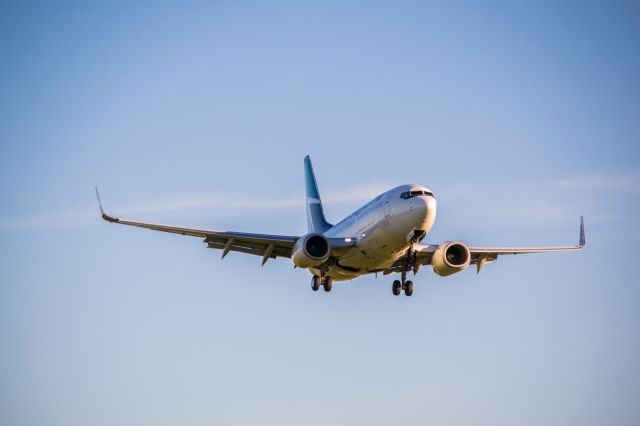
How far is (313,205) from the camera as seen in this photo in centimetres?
5984

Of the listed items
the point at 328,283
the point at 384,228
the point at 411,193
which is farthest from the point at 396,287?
the point at 411,193

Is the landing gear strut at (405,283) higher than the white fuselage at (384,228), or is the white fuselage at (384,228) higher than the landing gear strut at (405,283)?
the white fuselage at (384,228)

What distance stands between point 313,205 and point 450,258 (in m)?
17.1

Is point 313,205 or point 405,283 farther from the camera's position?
point 313,205

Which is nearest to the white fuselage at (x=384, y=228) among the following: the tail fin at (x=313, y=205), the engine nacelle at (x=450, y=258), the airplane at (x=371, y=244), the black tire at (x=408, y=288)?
the airplane at (x=371, y=244)

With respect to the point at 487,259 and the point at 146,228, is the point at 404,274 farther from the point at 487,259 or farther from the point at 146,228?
the point at 146,228

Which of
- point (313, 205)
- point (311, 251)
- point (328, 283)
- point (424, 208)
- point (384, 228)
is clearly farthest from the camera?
point (313, 205)

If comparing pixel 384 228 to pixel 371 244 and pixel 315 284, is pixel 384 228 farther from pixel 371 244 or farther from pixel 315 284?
pixel 315 284

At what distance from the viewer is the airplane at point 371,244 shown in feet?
131

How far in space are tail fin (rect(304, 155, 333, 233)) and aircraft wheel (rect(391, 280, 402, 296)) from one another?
417 inches

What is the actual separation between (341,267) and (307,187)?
1819 cm

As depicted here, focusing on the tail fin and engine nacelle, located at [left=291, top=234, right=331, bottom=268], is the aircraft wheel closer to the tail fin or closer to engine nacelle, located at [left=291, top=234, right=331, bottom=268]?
engine nacelle, located at [left=291, top=234, right=331, bottom=268]

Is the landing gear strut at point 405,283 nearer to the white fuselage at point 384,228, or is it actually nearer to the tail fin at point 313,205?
the white fuselage at point 384,228

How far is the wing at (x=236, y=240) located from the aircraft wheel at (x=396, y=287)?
5420mm
